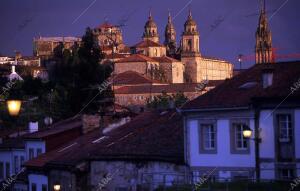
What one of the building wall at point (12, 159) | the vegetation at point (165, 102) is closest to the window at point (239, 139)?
the building wall at point (12, 159)

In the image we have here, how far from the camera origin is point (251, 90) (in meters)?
29.1

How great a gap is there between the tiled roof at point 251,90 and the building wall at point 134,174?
2273mm

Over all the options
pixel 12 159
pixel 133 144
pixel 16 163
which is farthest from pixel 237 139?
pixel 12 159

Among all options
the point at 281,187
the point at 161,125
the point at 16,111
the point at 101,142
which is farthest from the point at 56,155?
the point at 16,111

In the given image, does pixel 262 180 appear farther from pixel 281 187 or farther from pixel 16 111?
pixel 16 111

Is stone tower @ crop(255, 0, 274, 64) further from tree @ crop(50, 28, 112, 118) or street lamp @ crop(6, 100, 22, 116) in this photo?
street lamp @ crop(6, 100, 22, 116)

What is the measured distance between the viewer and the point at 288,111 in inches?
1053

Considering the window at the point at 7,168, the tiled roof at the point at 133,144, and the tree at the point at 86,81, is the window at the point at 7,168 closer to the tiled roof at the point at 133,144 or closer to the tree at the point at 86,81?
the tiled roof at the point at 133,144

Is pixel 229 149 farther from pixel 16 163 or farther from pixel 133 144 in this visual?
pixel 16 163

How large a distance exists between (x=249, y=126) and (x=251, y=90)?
66.5 inches

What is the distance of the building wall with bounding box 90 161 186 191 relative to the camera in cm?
3009

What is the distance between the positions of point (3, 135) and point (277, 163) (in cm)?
3081

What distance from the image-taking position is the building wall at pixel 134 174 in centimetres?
3009

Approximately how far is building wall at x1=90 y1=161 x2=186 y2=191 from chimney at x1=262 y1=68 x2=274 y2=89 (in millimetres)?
3861
